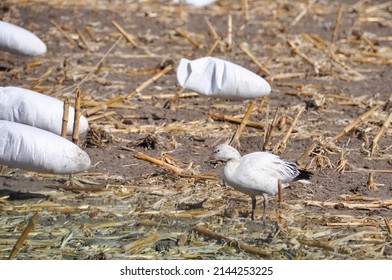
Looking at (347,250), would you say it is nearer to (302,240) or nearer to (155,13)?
(302,240)

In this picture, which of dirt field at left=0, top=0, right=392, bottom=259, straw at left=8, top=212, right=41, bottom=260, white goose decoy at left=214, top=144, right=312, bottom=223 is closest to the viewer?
straw at left=8, top=212, right=41, bottom=260

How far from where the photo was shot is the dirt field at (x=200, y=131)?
6789mm

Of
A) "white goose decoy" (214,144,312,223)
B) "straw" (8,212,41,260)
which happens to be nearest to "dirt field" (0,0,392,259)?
"straw" (8,212,41,260)

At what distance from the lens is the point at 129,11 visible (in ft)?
50.0

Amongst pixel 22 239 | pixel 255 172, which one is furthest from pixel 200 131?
pixel 22 239

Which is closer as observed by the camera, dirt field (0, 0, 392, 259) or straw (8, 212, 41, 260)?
straw (8, 212, 41, 260)

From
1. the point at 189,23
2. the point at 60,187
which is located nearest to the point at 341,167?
the point at 60,187

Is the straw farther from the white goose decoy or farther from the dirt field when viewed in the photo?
the white goose decoy

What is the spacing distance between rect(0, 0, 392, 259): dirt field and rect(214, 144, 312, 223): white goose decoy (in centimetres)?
25

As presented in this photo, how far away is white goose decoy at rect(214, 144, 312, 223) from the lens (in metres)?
6.89

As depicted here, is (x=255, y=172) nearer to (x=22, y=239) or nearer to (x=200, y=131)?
(x=22, y=239)

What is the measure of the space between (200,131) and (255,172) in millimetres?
2674

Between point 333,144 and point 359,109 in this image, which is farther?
point 359,109
